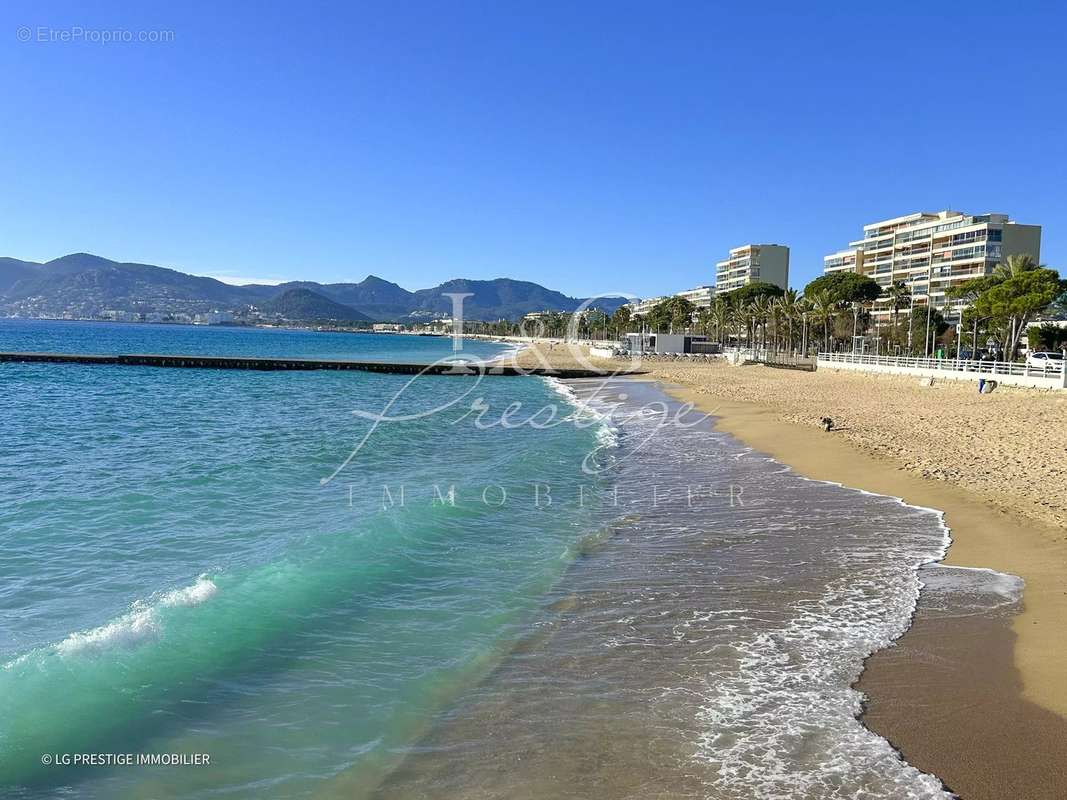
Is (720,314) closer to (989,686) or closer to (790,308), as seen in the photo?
(790,308)

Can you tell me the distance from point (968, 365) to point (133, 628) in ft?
145

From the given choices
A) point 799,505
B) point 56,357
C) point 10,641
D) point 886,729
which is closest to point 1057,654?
point 886,729

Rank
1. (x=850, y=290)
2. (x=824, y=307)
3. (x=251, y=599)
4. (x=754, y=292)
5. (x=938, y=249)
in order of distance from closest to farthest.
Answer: (x=251, y=599)
(x=824, y=307)
(x=850, y=290)
(x=938, y=249)
(x=754, y=292)

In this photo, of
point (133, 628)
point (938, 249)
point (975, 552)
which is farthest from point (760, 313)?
point (133, 628)

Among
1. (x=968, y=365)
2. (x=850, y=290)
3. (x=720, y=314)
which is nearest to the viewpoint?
(x=968, y=365)

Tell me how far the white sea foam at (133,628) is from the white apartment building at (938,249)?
291ft

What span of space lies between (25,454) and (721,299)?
11627 centimetres

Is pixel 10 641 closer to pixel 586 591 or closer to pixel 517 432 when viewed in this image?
pixel 586 591

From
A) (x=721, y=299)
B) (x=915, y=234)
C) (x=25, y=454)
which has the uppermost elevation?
(x=915, y=234)

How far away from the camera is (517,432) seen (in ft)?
87.1

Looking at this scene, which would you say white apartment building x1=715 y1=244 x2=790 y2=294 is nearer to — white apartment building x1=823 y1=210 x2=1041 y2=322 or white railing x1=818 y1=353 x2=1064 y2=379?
white apartment building x1=823 y1=210 x2=1041 y2=322

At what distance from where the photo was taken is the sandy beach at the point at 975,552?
5.29 meters

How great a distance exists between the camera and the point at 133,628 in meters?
7.67

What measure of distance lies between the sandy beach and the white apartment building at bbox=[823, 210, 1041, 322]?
66.5 m
